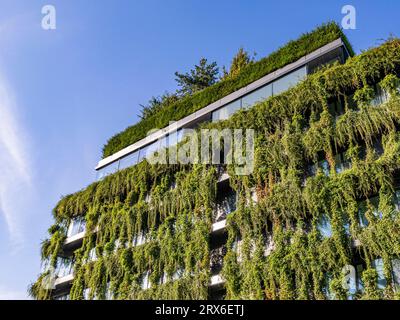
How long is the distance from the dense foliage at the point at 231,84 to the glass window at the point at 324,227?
8.64 metres

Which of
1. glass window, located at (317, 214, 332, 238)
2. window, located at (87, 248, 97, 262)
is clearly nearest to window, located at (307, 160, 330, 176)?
glass window, located at (317, 214, 332, 238)

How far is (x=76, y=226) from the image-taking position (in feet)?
76.5

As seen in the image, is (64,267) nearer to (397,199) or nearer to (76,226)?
(76,226)

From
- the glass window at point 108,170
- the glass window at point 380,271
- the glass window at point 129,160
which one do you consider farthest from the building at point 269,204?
the glass window at point 108,170

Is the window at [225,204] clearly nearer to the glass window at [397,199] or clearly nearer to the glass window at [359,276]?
the glass window at [359,276]

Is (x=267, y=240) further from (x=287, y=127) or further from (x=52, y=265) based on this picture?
(x=52, y=265)

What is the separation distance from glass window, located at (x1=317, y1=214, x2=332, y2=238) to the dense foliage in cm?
864

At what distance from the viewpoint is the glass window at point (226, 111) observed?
71.4 ft

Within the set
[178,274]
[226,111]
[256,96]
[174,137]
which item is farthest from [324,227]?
[174,137]

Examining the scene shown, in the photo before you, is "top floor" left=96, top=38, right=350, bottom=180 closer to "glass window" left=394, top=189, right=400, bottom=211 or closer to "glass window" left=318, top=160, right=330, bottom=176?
"glass window" left=318, top=160, right=330, bottom=176

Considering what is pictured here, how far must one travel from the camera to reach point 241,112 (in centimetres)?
1978

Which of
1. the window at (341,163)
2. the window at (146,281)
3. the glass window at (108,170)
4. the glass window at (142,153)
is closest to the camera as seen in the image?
the window at (341,163)
